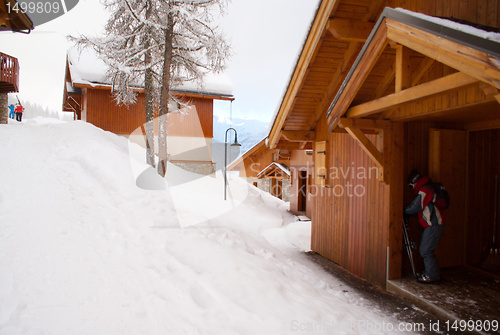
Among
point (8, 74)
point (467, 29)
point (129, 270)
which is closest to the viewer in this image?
point (467, 29)

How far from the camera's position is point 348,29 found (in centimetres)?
538

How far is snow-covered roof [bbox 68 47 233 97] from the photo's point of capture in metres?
16.2

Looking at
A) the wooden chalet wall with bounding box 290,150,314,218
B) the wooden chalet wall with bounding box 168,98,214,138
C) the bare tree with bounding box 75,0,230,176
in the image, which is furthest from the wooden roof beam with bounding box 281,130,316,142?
the wooden chalet wall with bounding box 168,98,214,138

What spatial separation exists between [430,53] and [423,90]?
41 centimetres

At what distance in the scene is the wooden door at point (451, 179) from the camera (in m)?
5.19

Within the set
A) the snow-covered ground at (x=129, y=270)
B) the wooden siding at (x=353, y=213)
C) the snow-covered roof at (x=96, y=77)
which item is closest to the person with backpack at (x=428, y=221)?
the wooden siding at (x=353, y=213)

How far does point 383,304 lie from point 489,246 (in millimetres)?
2971

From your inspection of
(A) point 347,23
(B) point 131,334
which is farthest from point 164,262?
(A) point 347,23

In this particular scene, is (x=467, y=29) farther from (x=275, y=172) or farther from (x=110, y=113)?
(x=110, y=113)

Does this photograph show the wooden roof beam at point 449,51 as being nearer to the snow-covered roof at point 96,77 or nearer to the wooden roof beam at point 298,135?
the wooden roof beam at point 298,135

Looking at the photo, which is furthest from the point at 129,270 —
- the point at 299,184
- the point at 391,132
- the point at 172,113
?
the point at 172,113

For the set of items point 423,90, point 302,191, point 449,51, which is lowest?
point 302,191

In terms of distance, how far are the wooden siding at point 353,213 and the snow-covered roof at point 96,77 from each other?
10.2 m

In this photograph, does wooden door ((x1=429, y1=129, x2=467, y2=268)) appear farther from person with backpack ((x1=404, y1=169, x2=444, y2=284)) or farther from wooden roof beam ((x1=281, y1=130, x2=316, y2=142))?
wooden roof beam ((x1=281, y1=130, x2=316, y2=142))
